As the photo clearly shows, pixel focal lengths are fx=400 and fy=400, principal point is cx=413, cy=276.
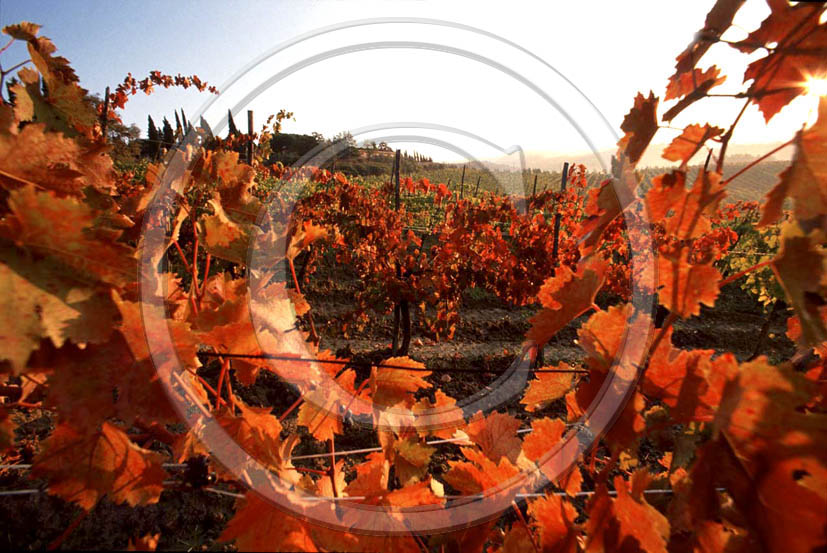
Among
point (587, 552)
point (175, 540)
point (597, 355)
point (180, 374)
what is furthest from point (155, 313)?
point (175, 540)

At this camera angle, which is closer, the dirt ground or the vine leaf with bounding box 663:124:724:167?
the vine leaf with bounding box 663:124:724:167

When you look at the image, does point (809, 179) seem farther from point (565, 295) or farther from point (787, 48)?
point (565, 295)

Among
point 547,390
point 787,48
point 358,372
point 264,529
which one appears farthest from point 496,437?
point 358,372

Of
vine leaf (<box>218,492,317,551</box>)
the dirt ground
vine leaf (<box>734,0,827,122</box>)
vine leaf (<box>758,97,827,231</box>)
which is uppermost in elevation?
vine leaf (<box>734,0,827,122</box>)

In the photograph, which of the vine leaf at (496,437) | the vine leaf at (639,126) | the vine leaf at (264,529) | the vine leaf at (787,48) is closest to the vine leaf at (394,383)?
the vine leaf at (496,437)

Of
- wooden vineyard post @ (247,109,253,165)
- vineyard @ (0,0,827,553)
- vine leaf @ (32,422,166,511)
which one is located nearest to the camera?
vineyard @ (0,0,827,553)

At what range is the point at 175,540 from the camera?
235 centimetres

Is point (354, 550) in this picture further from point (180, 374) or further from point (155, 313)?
point (155, 313)

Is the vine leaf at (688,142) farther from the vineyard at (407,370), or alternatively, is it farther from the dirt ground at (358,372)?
the dirt ground at (358,372)

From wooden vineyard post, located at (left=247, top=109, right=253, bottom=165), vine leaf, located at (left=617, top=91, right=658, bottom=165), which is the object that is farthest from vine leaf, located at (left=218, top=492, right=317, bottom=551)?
wooden vineyard post, located at (left=247, top=109, right=253, bottom=165)

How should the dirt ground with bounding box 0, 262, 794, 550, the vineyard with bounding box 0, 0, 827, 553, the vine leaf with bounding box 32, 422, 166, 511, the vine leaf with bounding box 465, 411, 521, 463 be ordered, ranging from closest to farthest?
the vineyard with bounding box 0, 0, 827, 553 → the vine leaf with bounding box 32, 422, 166, 511 → the vine leaf with bounding box 465, 411, 521, 463 → the dirt ground with bounding box 0, 262, 794, 550

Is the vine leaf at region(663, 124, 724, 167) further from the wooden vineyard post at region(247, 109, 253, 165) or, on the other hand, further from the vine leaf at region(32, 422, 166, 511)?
the wooden vineyard post at region(247, 109, 253, 165)

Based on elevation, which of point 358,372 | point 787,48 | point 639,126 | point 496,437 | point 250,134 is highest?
point 250,134

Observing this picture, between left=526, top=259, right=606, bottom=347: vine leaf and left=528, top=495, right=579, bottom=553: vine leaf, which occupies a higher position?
left=526, top=259, right=606, bottom=347: vine leaf
